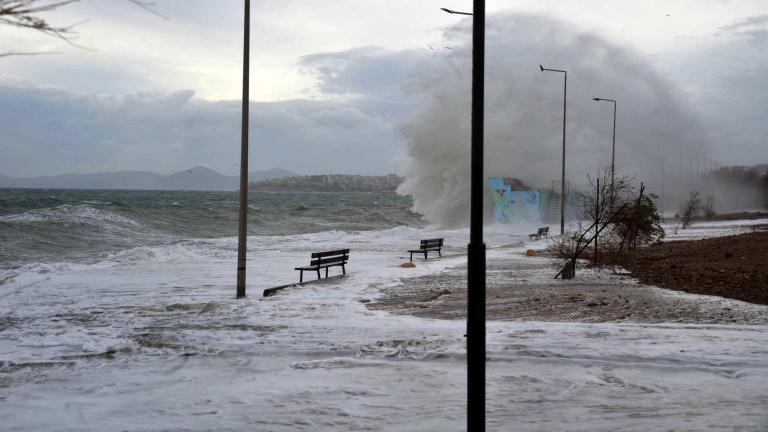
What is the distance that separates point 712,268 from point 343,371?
12671mm

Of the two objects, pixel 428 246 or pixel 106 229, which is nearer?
pixel 428 246

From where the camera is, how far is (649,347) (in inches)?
346

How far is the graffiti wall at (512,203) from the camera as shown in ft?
187

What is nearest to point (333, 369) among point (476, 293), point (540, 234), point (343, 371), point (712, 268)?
point (343, 371)

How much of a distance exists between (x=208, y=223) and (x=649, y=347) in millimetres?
48289

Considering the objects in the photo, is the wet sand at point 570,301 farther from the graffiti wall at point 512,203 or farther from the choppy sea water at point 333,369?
the graffiti wall at point 512,203

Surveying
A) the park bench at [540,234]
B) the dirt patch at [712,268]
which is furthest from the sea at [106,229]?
the dirt patch at [712,268]

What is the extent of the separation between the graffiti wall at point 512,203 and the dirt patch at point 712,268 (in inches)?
1237

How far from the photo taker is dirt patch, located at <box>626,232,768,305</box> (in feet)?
45.4

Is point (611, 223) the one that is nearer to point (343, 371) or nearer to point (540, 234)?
point (343, 371)

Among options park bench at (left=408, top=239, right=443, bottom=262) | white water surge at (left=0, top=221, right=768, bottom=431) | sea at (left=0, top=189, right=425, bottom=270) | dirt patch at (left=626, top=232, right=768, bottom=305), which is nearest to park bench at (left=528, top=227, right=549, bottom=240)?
park bench at (left=408, top=239, right=443, bottom=262)

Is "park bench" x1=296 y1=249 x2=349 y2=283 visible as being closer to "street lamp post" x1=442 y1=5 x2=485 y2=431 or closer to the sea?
the sea

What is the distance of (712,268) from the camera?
1722 cm

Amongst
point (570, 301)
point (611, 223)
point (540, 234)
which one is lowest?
point (570, 301)
